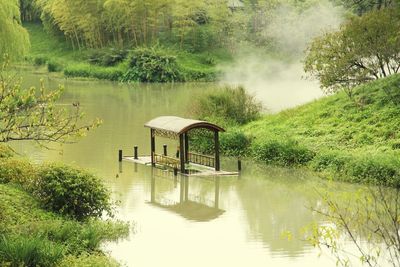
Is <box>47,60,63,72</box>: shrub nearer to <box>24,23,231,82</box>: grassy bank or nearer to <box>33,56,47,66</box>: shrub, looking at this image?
<box>24,23,231,82</box>: grassy bank

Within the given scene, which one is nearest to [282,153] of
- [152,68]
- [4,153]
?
[4,153]

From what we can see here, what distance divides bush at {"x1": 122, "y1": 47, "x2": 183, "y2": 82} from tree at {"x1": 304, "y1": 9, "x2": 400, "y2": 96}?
3519 cm

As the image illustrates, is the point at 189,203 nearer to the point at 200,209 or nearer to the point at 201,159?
the point at 200,209

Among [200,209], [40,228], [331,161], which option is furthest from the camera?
[331,161]

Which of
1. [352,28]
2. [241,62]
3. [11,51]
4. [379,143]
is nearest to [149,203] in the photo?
[379,143]

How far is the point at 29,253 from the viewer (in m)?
13.9

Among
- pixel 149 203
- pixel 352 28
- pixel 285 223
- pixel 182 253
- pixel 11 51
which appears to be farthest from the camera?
pixel 11 51

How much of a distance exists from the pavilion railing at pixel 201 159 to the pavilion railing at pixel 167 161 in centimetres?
114

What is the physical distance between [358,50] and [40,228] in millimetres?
20146

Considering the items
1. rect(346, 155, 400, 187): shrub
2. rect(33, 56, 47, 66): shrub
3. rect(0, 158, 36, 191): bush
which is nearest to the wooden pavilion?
rect(346, 155, 400, 187): shrub

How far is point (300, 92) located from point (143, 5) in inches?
969

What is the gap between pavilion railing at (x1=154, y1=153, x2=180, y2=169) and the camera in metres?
28.0

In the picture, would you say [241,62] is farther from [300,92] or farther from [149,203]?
[149,203]

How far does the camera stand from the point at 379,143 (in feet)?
91.1
